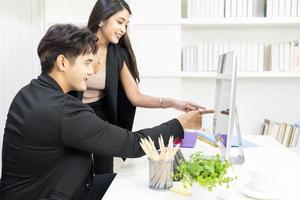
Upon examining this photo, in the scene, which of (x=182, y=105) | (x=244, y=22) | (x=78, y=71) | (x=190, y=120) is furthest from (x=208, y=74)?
(x=78, y=71)

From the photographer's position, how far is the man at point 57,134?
117 cm

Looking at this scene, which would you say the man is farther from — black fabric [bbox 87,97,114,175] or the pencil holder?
black fabric [bbox 87,97,114,175]

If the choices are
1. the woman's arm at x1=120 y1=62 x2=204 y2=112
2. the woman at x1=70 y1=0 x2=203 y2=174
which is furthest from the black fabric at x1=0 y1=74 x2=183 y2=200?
the woman's arm at x1=120 y1=62 x2=204 y2=112

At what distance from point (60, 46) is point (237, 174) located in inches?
32.2

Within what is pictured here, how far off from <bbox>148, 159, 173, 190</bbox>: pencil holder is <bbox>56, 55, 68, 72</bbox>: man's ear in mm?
457

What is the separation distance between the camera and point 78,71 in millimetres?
1306

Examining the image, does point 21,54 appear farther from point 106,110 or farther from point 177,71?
point 177,71

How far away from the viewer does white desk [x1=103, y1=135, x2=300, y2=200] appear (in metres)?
1.13

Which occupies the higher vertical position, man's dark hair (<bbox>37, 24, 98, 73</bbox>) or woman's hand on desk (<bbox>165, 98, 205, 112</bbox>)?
man's dark hair (<bbox>37, 24, 98, 73</bbox>)

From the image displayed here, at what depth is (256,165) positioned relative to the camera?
151 centimetres

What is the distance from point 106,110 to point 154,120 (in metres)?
0.80

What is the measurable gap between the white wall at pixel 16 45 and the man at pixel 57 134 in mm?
1331

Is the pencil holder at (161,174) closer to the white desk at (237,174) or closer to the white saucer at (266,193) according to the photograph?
the white desk at (237,174)

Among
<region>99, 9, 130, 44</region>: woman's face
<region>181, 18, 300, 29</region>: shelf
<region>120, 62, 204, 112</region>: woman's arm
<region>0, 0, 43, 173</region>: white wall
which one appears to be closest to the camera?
<region>99, 9, 130, 44</region>: woman's face
